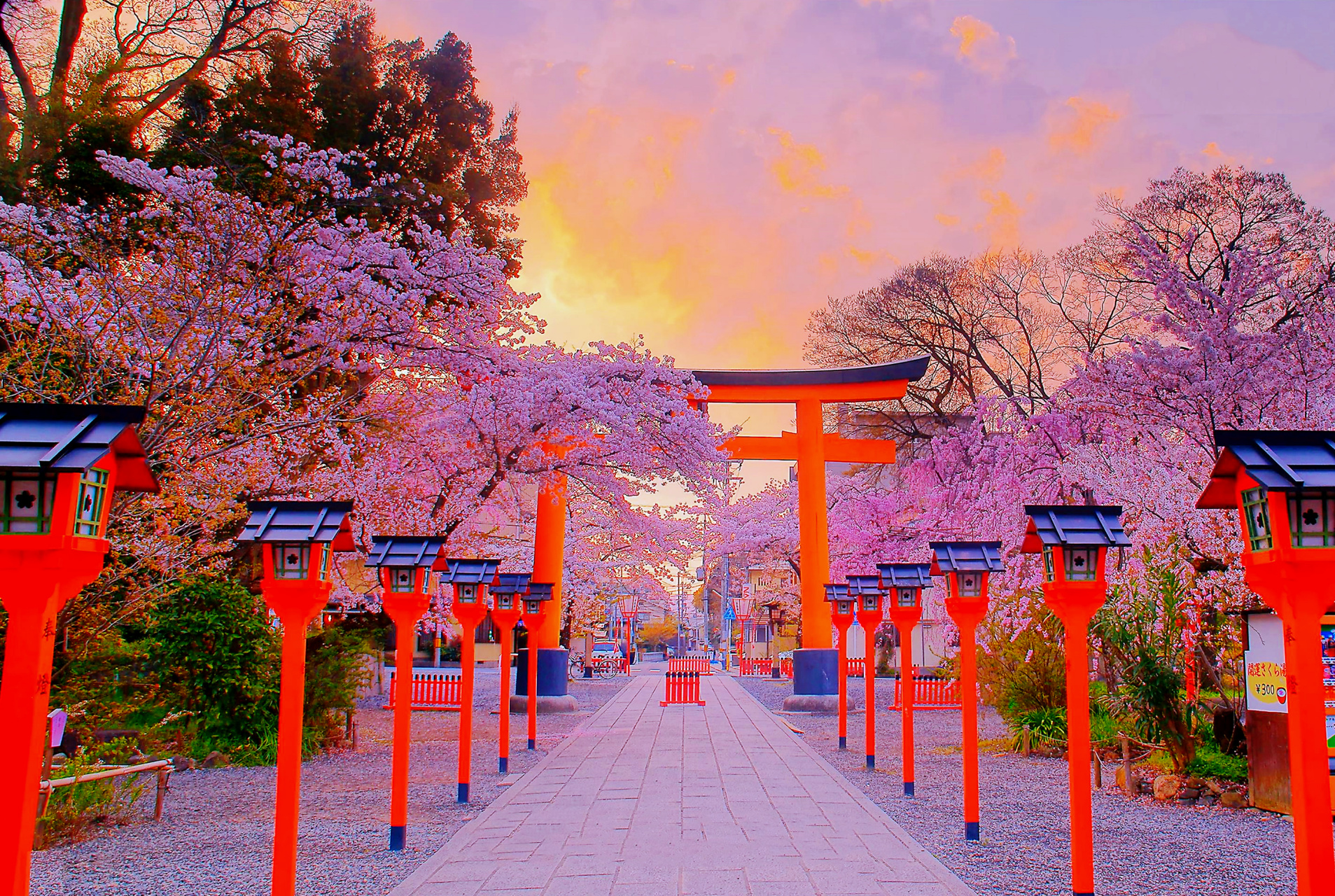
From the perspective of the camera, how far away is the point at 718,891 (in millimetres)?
5496

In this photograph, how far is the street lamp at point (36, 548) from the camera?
3.24m

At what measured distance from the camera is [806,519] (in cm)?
1903

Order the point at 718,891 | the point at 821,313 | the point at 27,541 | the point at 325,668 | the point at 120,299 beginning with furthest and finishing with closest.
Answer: the point at 821,313, the point at 325,668, the point at 120,299, the point at 718,891, the point at 27,541

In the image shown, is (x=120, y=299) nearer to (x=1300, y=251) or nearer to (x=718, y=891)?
(x=718, y=891)

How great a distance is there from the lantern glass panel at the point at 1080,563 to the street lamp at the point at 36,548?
5041mm

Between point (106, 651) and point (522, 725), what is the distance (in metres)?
7.96

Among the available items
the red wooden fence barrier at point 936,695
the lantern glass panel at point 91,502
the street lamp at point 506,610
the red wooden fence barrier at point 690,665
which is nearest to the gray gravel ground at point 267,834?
the street lamp at point 506,610

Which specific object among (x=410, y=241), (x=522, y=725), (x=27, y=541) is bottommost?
(x=522, y=725)

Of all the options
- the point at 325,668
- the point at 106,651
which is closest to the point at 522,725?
the point at 325,668

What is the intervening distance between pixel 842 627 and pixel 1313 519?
10.4m

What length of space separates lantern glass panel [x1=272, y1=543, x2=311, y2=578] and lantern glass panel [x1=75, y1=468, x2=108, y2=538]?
1.51m

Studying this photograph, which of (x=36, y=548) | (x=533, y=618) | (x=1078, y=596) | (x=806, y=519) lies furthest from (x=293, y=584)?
(x=806, y=519)

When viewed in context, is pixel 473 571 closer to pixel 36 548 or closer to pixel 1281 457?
pixel 36 548

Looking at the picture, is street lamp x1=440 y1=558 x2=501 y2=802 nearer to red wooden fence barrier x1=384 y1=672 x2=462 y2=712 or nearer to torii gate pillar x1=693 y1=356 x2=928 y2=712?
red wooden fence barrier x1=384 y1=672 x2=462 y2=712
